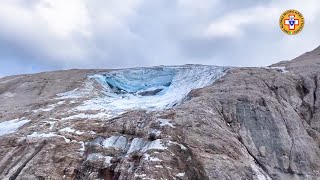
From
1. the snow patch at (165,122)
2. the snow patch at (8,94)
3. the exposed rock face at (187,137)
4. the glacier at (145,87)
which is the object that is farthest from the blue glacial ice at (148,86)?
the snow patch at (8,94)

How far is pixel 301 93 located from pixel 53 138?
1541cm

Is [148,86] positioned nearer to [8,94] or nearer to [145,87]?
[145,87]

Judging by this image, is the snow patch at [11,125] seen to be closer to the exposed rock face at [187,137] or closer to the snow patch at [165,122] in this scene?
the exposed rock face at [187,137]

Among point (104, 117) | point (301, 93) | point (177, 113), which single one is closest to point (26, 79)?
point (104, 117)

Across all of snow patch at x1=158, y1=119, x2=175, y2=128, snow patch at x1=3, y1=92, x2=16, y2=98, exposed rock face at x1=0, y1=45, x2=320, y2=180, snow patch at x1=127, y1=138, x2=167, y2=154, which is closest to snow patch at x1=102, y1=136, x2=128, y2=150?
exposed rock face at x1=0, y1=45, x2=320, y2=180

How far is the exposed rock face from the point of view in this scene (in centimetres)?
2111

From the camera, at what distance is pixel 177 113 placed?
79.6 ft

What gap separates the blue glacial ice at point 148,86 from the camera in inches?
1125

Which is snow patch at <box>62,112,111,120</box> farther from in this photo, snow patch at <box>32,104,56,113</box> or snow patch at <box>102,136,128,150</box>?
snow patch at <box>32,104,56,113</box>

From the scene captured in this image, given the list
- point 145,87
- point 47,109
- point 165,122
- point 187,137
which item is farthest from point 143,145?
point 145,87

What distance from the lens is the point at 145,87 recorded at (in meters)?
37.0

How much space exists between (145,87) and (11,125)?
12.6 m

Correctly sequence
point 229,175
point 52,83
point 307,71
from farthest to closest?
point 52,83 → point 307,71 → point 229,175

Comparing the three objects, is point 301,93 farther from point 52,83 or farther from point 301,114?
point 52,83
